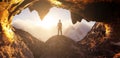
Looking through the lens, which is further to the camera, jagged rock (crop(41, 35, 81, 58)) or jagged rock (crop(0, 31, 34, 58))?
jagged rock (crop(41, 35, 81, 58))

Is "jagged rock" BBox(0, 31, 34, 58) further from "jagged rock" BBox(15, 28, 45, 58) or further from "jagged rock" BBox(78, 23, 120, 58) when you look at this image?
"jagged rock" BBox(78, 23, 120, 58)

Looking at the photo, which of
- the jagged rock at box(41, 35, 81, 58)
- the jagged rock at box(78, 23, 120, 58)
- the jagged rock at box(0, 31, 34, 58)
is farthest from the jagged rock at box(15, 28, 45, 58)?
the jagged rock at box(78, 23, 120, 58)

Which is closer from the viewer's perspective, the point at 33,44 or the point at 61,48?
the point at 61,48

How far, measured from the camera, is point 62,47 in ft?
78.7

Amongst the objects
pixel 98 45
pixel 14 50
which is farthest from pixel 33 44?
pixel 98 45

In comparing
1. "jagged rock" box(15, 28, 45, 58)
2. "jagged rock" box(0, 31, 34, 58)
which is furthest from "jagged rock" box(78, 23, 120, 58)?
"jagged rock" box(0, 31, 34, 58)

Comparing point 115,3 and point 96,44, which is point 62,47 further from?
point 115,3

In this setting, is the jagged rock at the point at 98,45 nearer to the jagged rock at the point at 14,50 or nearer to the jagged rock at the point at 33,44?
the jagged rock at the point at 33,44

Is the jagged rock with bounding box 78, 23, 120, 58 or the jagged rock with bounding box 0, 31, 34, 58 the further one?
the jagged rock with bounding box 78, 23, 120, 58

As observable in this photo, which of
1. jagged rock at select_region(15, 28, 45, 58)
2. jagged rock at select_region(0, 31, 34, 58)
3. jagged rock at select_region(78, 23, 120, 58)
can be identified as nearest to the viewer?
jagged rock at select_region(0, 31, 34, 58)

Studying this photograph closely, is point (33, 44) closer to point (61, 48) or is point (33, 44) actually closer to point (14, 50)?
point (61, 48)

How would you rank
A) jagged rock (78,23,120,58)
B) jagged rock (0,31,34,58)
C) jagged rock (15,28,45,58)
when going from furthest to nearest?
jagged rock (15,28,45,58)
jagged rock (78,23,120,58)
jagged rock (0,31,34,58)

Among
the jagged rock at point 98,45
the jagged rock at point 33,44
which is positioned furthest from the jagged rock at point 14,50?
the jagged rock at point 98,45

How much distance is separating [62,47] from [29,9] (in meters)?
6.47
